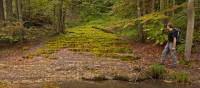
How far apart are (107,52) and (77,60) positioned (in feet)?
9.50

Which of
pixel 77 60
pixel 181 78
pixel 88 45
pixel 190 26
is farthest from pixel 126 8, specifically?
pixel 181 78

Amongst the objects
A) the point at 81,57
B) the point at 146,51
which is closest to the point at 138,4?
the point at 146,51

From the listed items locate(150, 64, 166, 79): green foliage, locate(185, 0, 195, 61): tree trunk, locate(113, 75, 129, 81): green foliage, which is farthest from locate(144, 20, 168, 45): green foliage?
locate(113, 75, 129, 81): green foliage

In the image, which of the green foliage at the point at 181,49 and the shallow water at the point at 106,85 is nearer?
the shallow water at the point at 106,85

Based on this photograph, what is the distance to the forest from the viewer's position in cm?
1203

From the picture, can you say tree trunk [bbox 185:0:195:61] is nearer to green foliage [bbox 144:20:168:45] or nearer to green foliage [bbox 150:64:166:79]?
green foliage [bbox 144:20:168:45]

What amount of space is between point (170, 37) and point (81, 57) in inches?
176

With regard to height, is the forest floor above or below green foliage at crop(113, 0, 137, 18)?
below

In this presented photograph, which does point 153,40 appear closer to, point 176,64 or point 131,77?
point 176,64

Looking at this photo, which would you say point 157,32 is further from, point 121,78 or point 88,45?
point 121,78

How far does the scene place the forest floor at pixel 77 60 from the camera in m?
12.7

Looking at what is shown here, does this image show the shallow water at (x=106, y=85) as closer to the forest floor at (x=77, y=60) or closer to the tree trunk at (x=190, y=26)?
the forest floor at (x=77, y=60)

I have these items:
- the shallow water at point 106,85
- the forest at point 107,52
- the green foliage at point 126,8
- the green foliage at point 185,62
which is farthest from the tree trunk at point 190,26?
the green foliage at point 126,8

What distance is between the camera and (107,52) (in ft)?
61.5
